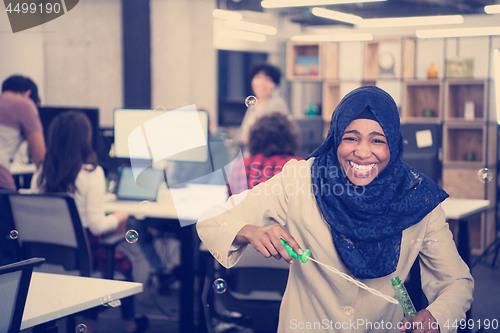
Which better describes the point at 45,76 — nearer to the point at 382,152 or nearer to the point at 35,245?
the point at 35,245

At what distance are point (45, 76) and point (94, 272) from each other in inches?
163

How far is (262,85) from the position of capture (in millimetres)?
4211

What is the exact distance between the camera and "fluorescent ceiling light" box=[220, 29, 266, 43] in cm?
953

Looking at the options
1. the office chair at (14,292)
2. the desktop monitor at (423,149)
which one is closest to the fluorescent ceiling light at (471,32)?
the desktop monitor at (423,149)

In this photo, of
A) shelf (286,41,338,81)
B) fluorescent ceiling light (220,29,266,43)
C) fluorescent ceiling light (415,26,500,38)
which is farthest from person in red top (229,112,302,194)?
fluorescent ceiling light (220,29,266,43)

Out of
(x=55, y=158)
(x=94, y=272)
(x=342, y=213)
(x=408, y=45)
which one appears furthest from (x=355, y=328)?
→ (x=408, y=45)

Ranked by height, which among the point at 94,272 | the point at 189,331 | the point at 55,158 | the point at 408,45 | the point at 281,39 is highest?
the point at 281,39

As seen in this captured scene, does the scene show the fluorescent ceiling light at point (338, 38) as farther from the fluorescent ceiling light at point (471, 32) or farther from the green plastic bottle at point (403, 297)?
the green plastic bottle at point (403, 297)

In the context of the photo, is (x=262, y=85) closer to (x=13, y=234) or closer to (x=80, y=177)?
(x=80, y=177)

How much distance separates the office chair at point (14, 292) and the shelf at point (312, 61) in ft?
14.7

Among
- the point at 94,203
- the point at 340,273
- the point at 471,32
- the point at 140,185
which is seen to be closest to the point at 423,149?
the point at 471,32

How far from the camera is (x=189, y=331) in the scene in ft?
10.1

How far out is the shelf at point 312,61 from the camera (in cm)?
563

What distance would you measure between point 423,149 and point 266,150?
1.00 meters
